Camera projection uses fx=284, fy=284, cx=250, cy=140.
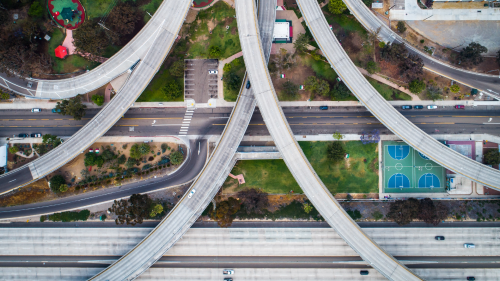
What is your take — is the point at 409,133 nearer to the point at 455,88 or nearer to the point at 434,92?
the point at 434,92

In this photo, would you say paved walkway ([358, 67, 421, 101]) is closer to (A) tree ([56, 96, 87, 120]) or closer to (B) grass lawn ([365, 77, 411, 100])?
(B) grass lawn ([365, 77, 411, 100])

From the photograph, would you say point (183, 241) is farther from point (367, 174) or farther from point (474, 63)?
point (474, 63)

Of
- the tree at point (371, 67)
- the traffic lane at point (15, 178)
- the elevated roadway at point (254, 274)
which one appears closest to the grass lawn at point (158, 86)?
the traffic lane at point (15, 178)

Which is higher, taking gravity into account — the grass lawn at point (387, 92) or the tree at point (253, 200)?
the grass lawn at point (387, 92)

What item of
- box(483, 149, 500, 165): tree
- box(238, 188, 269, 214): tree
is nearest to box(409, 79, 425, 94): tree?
box(483, 149, 500, 165): tree

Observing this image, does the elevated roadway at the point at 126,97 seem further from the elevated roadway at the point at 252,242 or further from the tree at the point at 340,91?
the tree at the point at 340,91

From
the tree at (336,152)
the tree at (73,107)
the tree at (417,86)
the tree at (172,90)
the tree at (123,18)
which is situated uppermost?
the tree at (123,18)
